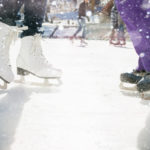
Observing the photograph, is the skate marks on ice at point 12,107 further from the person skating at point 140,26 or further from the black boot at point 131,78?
the person skating at point 140,26

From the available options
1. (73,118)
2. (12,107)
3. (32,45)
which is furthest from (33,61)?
(73,118)

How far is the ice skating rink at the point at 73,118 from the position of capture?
125 centimetres

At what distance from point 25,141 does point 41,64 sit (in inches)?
46.3

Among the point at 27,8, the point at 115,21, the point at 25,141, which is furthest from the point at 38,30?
the point at 115,21

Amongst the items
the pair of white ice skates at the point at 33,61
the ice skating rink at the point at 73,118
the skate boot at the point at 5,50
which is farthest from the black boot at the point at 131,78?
the skate boot at the point at 5,50

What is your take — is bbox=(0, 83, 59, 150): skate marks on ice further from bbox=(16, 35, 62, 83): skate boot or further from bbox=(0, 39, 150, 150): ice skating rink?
bbox=(16, 35, 62, 83): skate boot

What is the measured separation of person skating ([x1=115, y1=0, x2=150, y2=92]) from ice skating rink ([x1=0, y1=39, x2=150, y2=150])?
201mm

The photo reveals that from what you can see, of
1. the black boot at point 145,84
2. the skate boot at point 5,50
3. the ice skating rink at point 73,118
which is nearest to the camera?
the ice skating rink at point 73,118

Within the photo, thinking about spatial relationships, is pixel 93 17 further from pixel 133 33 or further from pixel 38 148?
pixel 38 148

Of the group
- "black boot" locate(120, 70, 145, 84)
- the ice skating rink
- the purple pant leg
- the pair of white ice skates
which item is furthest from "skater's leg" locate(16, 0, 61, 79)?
the purple pant leg

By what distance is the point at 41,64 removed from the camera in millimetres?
2367

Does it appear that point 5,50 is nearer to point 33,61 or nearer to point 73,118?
point 33,61

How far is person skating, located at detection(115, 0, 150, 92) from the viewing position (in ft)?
5.53

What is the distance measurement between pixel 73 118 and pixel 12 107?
377 mm
